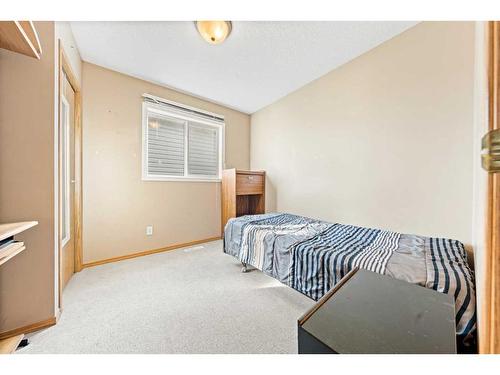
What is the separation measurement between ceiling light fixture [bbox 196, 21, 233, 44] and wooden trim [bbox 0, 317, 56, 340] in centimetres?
249

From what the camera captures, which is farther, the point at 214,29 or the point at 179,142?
the point at 179,142

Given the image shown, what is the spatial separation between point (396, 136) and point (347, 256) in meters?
1.36

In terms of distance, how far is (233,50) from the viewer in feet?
6.73

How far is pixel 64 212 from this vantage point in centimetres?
197

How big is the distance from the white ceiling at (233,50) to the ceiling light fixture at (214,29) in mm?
87

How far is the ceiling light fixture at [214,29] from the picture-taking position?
5.35ft

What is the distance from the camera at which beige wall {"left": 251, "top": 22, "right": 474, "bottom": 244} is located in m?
1.53

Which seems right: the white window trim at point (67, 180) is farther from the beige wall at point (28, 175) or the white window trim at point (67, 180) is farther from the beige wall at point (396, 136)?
the beige wall at point (396, 136)

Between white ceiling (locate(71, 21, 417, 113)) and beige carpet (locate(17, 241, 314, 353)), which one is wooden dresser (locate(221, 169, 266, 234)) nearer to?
beige carpet (locate(17, 241, 314, 353))

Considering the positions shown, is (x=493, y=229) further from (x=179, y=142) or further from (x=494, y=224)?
(x=179, y=142)

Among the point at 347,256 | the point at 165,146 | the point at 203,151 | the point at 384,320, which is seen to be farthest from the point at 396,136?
A: the point at 165,146

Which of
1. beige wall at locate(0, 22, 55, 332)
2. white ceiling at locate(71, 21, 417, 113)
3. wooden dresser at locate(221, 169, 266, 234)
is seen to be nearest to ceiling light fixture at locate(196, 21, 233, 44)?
white ceiling at locate(71, 21, 417, 113)
